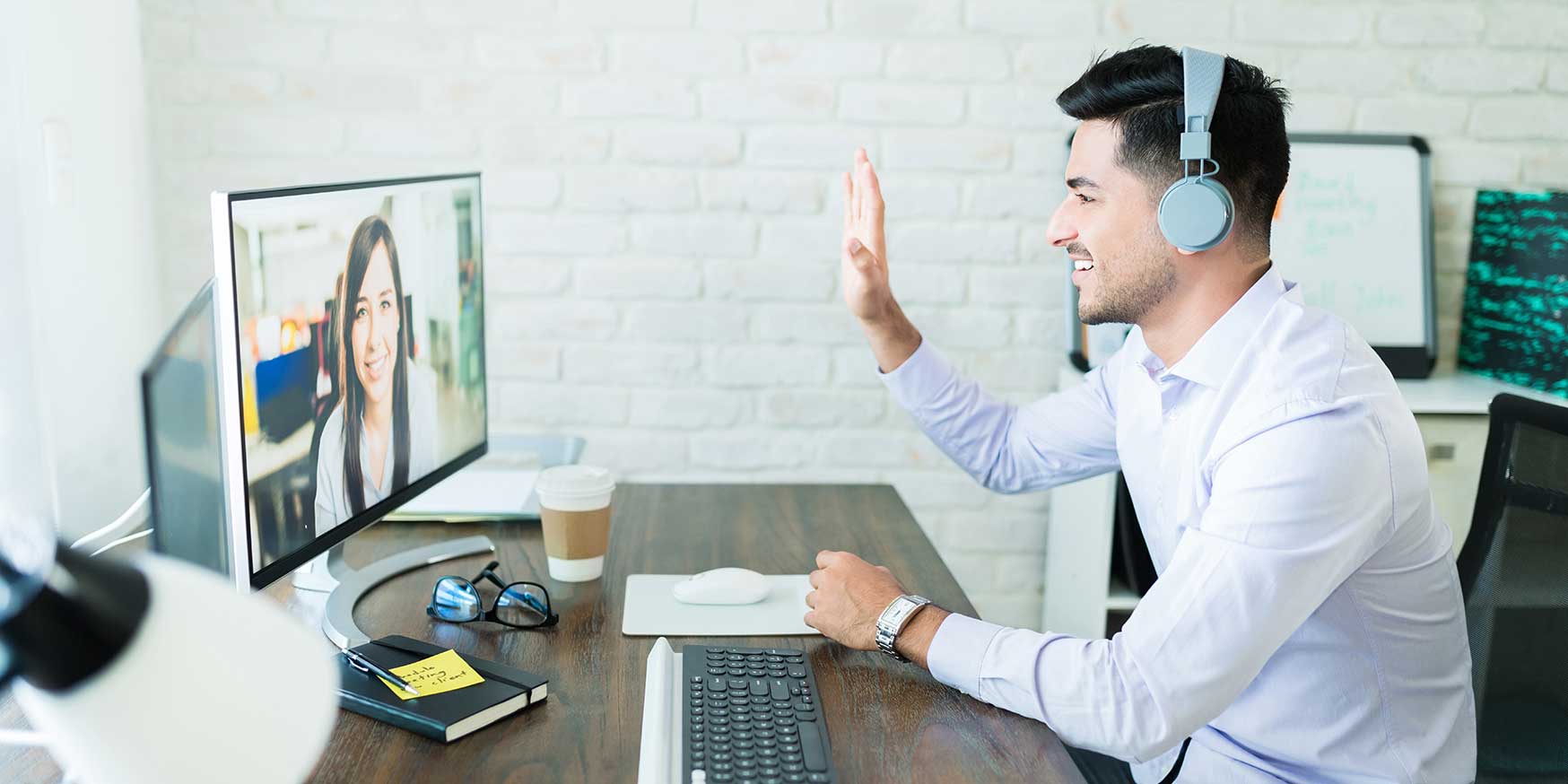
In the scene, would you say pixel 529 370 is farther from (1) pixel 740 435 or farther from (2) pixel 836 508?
(2) pixel 836 508

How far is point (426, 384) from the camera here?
1396 millimetres

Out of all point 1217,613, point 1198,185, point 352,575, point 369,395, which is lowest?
point 352,575

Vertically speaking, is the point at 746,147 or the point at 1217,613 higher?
the point at 746,147

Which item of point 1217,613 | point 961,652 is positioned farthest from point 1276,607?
point 961,652

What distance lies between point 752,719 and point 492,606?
39 cm

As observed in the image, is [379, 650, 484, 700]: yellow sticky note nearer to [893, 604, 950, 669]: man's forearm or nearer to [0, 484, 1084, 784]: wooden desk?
[0, 484, 1084, 784]: wooden desk

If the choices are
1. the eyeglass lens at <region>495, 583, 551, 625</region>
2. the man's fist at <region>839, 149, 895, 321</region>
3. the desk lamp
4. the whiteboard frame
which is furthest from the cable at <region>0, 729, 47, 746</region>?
the whiteboard frame

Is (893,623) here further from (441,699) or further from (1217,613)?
(441,699)

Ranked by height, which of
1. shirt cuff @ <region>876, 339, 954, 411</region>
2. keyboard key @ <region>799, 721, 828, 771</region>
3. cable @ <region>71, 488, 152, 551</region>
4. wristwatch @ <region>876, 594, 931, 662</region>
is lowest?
cable @ <region>71, 488, 152, 551</region>

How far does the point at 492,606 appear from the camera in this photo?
4.07 feet

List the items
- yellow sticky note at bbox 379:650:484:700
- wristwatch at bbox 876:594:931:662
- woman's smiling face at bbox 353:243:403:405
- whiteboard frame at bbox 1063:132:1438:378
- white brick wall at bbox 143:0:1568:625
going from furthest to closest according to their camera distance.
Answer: whiteboard frame at bbox 1063:132:1438:378
white brick wall at bbox 143:0:1568:625
woman's smiling face at bbox 353:243:403:405
wristwatch at bbox 876:594:931:662
yellow sticky note at bbox 379:650:484:700

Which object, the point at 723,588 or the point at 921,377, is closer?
the point at 723,588

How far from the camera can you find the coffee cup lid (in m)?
1.32

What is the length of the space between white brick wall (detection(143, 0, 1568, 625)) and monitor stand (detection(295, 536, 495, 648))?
2.76ft
